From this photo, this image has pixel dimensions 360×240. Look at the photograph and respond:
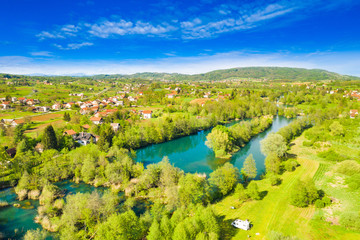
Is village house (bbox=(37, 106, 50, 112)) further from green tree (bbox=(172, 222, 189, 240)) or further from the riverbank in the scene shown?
green tree (bbox=(172, 222, 189, 240))

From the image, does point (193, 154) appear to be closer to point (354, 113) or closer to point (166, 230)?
point (166, 230)

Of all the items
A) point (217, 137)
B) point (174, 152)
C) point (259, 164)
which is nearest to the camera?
point (259, 164)

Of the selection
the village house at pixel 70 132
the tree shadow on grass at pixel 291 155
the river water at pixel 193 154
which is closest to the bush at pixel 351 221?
the river water at pixel 193 154

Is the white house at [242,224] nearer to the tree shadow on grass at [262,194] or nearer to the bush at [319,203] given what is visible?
the tree shadow on grass at [262,194]

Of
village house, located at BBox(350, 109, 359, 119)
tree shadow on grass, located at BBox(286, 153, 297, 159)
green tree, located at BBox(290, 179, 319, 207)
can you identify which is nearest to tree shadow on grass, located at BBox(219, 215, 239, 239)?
green tree, located at BBox(290, 179, 319, 207)

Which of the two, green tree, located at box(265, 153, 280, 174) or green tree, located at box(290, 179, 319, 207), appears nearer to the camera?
green tree, located at box(290, 179, 319, 207)

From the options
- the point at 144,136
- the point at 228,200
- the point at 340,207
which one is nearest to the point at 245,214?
the point at 228,200

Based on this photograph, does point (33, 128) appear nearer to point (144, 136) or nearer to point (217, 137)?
point (144, 136)
